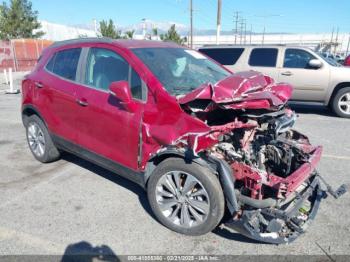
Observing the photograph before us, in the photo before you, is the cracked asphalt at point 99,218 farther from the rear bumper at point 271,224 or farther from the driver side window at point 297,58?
the driver side window at point 297,58

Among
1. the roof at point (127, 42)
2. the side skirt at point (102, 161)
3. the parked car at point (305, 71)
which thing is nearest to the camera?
the side skirt at point (102, 161)

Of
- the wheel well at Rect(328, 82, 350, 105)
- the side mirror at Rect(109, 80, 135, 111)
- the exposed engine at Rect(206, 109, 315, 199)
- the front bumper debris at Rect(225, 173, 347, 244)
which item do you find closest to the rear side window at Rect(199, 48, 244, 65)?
the wheel well at Rect(328, 82, 350, 105)

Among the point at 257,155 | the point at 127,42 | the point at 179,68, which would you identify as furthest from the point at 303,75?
the point at 257,155

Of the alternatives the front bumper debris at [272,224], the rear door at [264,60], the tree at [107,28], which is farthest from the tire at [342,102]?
the tree at [107,28]

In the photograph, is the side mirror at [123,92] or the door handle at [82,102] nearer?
the side mirror at [123,92]

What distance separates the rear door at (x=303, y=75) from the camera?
27.8ft

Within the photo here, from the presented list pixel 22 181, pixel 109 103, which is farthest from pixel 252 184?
pixel 22 181

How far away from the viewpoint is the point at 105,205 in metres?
3.76

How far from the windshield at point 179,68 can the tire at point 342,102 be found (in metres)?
5.35

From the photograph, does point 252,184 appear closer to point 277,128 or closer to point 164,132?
point 277,128

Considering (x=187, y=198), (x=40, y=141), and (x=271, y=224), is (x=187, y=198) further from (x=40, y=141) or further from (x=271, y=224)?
(x=40, y=141)

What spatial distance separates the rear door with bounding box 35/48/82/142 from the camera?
4.13 m

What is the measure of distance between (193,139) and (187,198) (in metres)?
0.60

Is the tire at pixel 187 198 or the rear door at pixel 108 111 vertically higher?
the rear door at pixel 108 111
